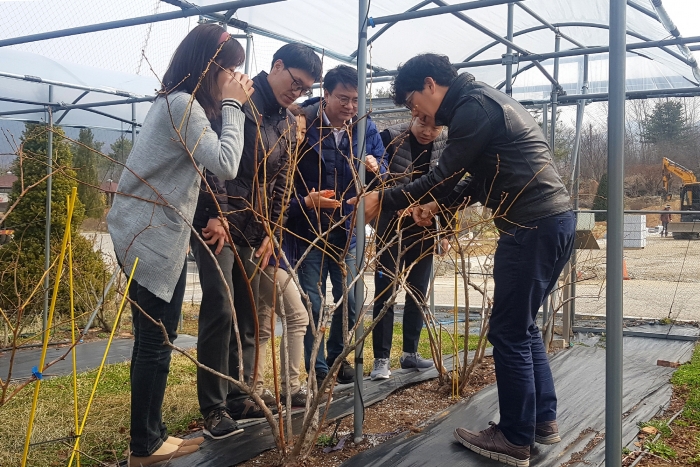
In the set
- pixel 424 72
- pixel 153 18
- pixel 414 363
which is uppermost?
pixel 153 18

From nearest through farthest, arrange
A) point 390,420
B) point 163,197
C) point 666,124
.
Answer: point 163,197, point 390,420, point 666,124

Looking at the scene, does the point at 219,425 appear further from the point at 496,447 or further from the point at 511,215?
the point at 511,215

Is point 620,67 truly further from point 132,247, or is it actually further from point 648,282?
point 648,282

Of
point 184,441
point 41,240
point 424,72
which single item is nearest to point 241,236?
point 184,441

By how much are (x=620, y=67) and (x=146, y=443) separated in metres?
2.03

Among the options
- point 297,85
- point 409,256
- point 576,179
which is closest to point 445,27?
point 576,179

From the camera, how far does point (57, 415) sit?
10.8 feet

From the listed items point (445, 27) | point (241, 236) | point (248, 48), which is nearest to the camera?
point (241, 236)

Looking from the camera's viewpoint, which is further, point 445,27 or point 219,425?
point 445,27

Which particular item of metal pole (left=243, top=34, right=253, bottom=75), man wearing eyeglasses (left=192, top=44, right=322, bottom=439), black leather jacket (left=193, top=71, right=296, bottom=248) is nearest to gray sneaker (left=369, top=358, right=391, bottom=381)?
man wearing eyeglasses (left=192, top=44, right=322, bottom=439)

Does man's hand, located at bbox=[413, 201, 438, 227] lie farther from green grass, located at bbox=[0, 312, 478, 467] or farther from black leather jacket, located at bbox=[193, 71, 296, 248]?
green grass, located at bbox=[0, 312, 478, 467]

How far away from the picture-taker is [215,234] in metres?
2.66

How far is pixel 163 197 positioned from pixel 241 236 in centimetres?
67

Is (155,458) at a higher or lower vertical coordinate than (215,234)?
lower
